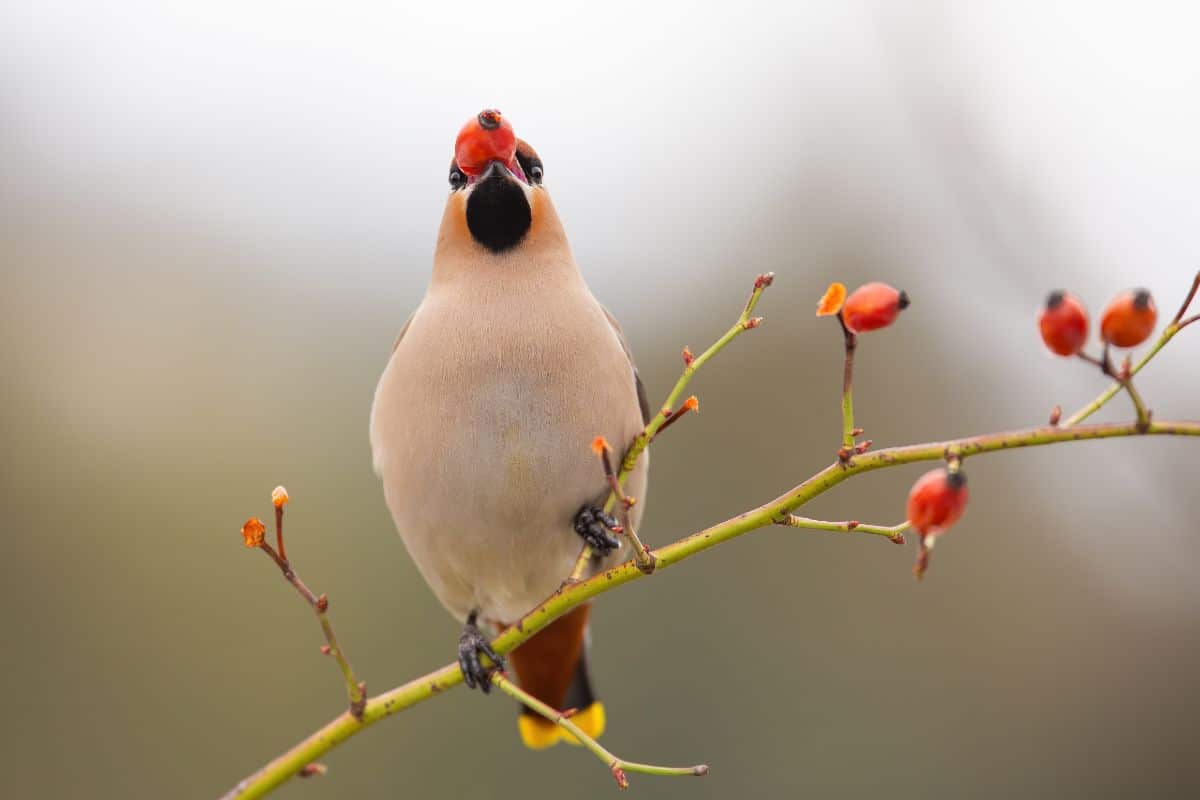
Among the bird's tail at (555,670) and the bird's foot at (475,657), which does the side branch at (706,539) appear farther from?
the bird's tail at (555,670)

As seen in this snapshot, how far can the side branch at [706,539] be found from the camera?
1.38 metres

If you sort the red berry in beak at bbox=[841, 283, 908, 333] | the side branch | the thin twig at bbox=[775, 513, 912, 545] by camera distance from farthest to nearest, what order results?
the thin twig at bbox=[775, 513, 912, 545] < the red berry in beak at bbox=[841, 283, 908, 333] < the side branch

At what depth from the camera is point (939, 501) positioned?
1426mm

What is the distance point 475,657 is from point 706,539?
115cm

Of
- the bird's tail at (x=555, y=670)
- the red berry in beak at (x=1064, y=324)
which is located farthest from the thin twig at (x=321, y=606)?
the bird's tail at (x=555, y=670)

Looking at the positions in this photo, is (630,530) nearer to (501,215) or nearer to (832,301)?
(832,301)

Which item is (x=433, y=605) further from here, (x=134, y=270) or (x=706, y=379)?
(x=134, y=270)

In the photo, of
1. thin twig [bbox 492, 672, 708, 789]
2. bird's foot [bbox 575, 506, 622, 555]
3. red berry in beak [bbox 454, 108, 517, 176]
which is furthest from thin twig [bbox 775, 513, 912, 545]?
bird's foot [bbox 575, 506, 622, 555]

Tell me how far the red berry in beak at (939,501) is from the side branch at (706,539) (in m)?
0.03

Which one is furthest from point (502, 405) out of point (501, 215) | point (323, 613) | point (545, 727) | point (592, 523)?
point (545, 727)

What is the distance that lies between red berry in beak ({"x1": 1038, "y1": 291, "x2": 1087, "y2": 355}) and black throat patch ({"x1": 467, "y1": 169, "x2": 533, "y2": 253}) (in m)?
1.40

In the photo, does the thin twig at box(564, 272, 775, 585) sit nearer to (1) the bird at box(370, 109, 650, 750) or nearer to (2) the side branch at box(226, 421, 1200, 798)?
(2) the side branch at box(226, 421, 1200, 798)

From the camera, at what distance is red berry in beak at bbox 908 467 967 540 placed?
142cm

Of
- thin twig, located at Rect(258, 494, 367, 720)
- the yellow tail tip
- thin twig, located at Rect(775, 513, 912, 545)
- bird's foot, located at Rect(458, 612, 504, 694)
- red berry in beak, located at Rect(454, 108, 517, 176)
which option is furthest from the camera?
the yellow tail tip
